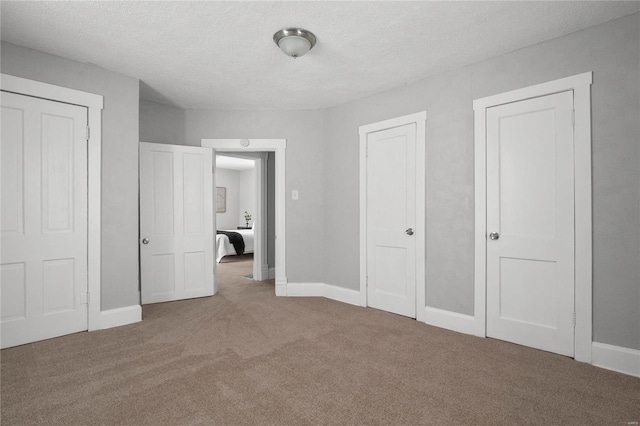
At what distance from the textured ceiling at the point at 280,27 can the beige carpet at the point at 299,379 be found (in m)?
2.46

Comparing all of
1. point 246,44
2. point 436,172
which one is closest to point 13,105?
point 246,44

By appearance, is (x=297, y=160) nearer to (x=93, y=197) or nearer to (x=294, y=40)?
(x=294, y=40)

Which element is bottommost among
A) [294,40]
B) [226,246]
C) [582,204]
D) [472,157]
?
[226,246]

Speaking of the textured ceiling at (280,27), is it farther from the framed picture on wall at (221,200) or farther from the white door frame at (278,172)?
the framed picture on wall at (221,200)

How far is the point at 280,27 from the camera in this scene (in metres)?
2.54

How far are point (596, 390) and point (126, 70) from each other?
4497 mm

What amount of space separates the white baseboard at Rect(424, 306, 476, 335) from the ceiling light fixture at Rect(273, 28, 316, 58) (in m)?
2.66

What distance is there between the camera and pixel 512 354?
106 inches

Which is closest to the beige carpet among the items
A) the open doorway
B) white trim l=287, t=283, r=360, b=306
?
white trim l=287, t=283, r=360, b=306

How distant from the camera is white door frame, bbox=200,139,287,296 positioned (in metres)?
4.57

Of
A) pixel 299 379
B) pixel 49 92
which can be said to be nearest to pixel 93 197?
pixel 49 92

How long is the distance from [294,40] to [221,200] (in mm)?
8968

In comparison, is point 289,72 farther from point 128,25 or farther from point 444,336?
point 444,336

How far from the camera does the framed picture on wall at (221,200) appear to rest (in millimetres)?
10961
